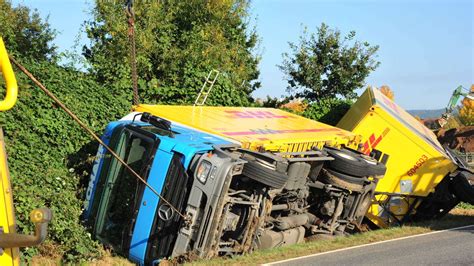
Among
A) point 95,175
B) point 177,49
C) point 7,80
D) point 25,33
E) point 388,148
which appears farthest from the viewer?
point 25,33

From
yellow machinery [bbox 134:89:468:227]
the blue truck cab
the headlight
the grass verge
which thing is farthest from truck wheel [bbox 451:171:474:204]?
the headlight

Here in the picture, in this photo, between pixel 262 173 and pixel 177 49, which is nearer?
pixel 262 173

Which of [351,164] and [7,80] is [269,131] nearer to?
[351,164]

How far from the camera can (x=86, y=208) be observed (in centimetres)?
746

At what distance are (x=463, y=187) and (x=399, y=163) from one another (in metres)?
1.36

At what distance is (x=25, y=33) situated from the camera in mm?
19797

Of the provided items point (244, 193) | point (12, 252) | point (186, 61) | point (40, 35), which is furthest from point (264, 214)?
point (40, 35)

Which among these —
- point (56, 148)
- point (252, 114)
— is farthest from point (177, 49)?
point (56, 148)

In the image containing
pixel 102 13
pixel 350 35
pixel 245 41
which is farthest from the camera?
pixel 245 41

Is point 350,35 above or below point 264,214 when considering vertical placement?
above

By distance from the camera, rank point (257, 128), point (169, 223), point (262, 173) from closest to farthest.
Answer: point (169, 223) < point (262, 173) < point (257, 128)

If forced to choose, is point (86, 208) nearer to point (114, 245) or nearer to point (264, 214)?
point (114, 245)

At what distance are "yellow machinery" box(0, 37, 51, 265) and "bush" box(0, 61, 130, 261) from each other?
394 cm

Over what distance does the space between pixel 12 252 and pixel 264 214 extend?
15.9 feet
